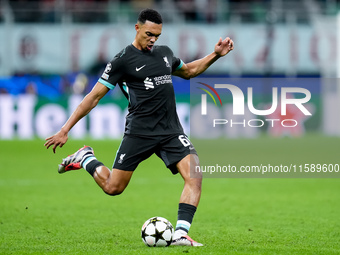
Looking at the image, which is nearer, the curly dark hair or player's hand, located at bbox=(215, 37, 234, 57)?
the curly dark hair

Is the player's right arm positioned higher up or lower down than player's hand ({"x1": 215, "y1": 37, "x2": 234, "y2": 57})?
lower down

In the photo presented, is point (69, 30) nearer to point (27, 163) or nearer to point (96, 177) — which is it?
point (27, 163)

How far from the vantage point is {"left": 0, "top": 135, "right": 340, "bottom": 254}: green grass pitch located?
6.89 meters

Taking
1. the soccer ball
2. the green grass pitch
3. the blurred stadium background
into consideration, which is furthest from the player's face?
the blurred stadium background

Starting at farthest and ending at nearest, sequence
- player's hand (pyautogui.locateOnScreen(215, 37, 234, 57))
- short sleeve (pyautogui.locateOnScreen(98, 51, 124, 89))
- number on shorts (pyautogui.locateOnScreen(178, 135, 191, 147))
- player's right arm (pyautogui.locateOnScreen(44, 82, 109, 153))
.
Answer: player's hand (pyautogui.locateOnScreen(215, 37, 234, 57)), number on shorts (pyautogui.locateOnScreen(178, 135, 191, 147)), short sleeve (pyautogui.locateOnScreen(98, 51, 124, 89)), player's right arm (pyautogui.locateOnScreen(44, 82, 109, 153))

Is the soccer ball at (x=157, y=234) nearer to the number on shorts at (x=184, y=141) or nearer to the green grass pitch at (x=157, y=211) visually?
the green grass pitch at (x=157, y=211)

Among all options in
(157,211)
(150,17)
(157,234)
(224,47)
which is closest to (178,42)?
(157,211)

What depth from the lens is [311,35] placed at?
934 inches

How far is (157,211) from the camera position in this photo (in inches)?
387

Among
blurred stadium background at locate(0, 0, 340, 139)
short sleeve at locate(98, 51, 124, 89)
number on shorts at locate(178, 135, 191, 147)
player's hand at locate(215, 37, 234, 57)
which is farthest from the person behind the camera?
blurred stadium background at locate(0, 0, 340, 139)

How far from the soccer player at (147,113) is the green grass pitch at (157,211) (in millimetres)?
689

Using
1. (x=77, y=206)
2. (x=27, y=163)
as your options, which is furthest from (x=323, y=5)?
(x=77, y=206)

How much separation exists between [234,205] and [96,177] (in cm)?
356

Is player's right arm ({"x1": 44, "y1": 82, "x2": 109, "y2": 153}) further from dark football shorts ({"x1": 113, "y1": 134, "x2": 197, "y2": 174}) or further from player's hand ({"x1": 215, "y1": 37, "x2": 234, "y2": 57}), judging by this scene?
player's hand ({"x1": 215, "y1": 37, "x2": 234, "y2": 57})
